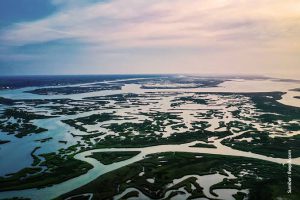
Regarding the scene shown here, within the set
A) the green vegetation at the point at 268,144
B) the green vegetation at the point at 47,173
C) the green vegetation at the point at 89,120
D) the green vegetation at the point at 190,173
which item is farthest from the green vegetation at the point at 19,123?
the green vegetation at the point at 268,144

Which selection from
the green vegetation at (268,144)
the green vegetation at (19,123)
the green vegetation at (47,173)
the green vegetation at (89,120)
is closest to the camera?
the green vegetation at (47,173)

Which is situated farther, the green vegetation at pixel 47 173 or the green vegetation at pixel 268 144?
the green vegetation at pixel 268 144

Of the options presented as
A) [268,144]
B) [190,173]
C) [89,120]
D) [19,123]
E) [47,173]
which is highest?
[19,123]

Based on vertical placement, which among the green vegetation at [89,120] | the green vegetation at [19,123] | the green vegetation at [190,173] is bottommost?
the green vegetation at [190,173]

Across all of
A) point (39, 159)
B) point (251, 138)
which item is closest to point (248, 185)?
point (251, 138)

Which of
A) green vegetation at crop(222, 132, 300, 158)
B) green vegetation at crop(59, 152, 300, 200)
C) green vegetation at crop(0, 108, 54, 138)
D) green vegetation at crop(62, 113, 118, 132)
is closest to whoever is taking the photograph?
green vegetation at crop(59, 152, 300, 200)

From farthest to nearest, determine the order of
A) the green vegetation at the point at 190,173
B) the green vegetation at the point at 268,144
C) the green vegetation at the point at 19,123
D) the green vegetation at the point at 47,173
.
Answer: the green vegetation at the point at 19,123 → the green vegetation at the point at 268,144 → the green vegetation at the point at 47,173 → the green vegetation at the point at 190,173

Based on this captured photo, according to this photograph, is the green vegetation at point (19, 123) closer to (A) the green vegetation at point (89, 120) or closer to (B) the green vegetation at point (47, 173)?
(A) the green vegetation at point (89, 120)

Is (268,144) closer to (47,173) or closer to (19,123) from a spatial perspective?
(47,173)

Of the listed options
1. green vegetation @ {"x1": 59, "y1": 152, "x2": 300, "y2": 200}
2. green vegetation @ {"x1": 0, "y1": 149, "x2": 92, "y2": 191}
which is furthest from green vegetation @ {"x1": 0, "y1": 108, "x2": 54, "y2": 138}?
green vegetation @ {"x1": 59, "y1": 152, "x2": 300, "y2": 200}

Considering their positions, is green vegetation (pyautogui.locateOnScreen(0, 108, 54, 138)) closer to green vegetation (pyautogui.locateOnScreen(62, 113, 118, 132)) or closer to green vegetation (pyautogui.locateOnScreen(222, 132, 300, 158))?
green vegetation (pyautogui.locateOnScreen(62, 113, 118, 132))

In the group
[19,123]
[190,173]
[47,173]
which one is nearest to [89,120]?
[19,123]
